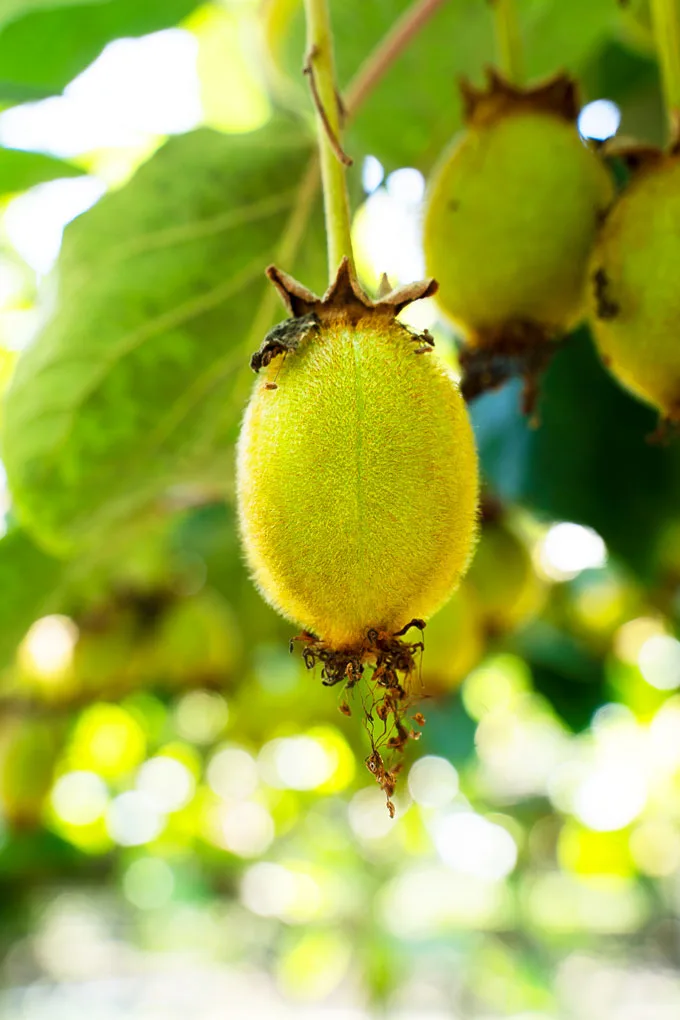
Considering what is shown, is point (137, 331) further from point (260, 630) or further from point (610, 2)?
point (260, 630)

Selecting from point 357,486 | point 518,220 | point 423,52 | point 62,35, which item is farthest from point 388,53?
point 357,486

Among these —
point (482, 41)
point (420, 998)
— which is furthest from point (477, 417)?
point (420, 998)

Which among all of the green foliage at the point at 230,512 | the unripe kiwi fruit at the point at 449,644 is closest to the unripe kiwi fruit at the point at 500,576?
the green foliage at the point at 230,512

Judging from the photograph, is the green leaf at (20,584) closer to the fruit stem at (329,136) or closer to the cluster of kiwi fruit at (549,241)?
the cluster of kiwi fruit at (549,241)

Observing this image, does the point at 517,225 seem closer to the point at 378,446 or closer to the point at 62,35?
the point at 378,446

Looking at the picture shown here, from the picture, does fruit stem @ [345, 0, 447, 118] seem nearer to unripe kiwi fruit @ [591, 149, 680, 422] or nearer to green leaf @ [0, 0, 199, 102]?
green leaf @ [0, 0, 199, 102]
